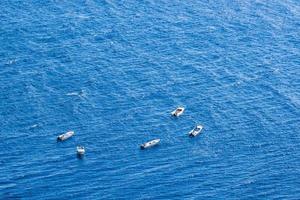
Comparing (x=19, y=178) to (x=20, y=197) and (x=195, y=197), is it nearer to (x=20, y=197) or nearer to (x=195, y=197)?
(x=20, y=197)

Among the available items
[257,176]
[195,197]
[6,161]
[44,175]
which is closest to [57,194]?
[44,175]

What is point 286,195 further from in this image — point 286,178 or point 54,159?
point 54,159

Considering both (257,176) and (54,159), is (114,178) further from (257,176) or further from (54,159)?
(257,176)

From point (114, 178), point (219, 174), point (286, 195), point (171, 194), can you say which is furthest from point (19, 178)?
point (286, 195)

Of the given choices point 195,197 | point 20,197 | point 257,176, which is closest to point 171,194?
point 195,197

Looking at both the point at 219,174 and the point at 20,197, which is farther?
the point at 219,174

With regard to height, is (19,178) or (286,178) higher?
(286,178)

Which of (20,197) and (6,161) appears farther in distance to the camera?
(6,161)

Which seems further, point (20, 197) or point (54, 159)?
point (54, 159)
